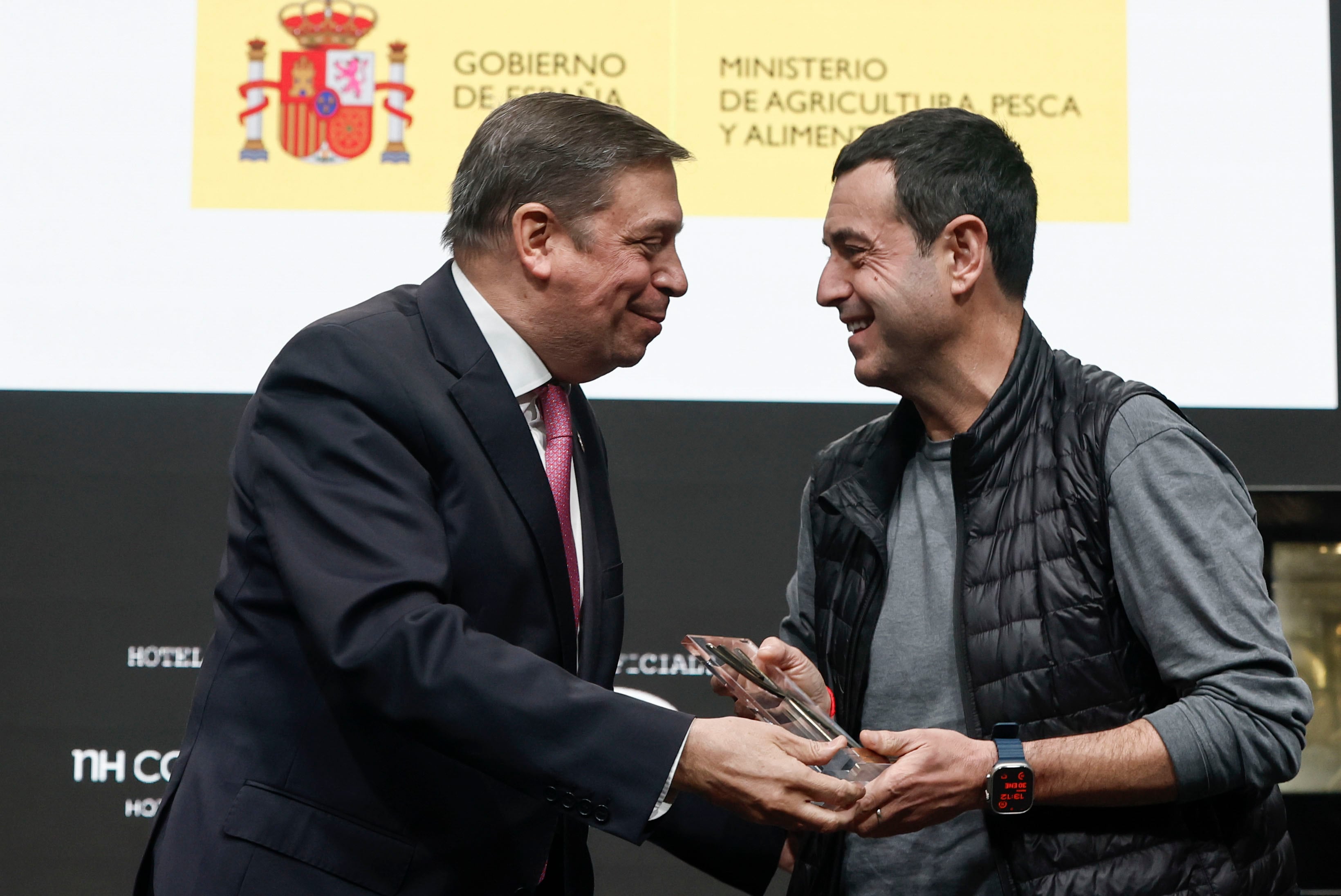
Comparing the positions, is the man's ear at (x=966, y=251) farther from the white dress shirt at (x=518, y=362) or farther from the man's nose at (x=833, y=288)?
the white dress shirt at (x=518, y=362)

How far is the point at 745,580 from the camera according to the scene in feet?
9.71

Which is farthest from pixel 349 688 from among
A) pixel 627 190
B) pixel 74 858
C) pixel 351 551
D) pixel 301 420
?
pixel 74 858

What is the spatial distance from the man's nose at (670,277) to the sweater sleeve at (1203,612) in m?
0.73

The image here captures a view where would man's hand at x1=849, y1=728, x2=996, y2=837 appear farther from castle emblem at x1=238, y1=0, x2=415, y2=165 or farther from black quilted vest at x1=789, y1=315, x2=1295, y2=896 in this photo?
castle emblem at x1=238, y1=0, x2=415, y2=165

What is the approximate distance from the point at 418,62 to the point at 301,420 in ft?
5.66

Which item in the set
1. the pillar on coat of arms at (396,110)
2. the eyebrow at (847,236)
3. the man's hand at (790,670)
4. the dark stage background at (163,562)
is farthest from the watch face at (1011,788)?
the pillar on coat of arms at (396,110)

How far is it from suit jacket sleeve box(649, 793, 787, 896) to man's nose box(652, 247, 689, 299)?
32.9 inches

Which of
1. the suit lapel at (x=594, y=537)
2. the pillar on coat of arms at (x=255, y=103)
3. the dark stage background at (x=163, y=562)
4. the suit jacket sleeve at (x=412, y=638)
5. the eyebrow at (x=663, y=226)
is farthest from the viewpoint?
the pillar on coat of arms at (x=255, y=103)

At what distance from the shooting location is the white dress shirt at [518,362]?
1.74 m

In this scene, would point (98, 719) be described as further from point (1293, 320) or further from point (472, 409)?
point (1293, 320)

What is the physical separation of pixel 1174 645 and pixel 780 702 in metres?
0.55

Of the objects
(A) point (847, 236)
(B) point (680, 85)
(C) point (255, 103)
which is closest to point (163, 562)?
(C) point (255, 103)

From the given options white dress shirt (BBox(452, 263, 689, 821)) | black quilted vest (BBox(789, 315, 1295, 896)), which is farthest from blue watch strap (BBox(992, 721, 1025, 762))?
white dress shirt (BBox(452, 263, 689, 821))

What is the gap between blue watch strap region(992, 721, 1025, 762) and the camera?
4.96 feet
